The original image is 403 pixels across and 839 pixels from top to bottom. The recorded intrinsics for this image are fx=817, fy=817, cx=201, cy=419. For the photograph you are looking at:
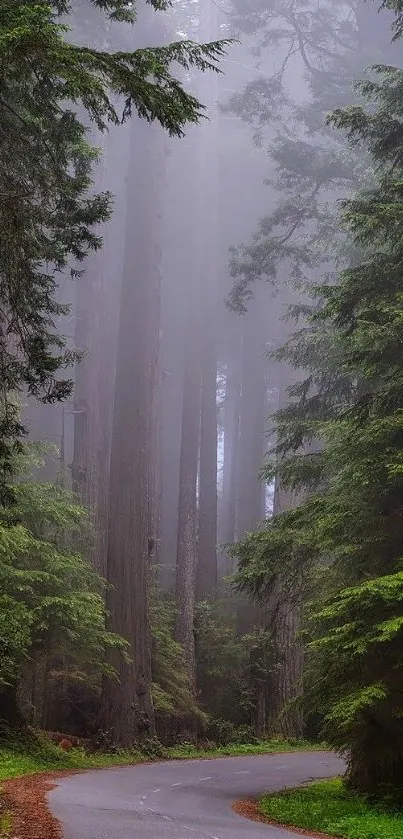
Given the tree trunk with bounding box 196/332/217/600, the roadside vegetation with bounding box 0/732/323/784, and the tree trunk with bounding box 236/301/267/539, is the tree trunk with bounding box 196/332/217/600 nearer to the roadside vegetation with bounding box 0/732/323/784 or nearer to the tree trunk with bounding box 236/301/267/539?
the tree trunk with bounding box 236/301/267/539

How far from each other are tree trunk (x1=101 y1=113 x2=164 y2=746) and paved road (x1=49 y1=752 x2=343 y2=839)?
1.91 m

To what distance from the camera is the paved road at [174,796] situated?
27.1 feet

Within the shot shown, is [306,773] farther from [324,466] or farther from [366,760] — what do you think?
[324,466]

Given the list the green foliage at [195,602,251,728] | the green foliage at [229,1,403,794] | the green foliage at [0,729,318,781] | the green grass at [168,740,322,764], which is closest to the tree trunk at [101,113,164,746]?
the green foliage at [0,729,318,781]

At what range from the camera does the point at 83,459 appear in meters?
23.9

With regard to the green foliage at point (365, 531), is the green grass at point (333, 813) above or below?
below

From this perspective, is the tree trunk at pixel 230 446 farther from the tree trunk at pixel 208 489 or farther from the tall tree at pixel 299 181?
the tall tree at pixel 299 181

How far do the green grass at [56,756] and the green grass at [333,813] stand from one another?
3872mm

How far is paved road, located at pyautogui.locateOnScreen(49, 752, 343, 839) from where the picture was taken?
325 inches

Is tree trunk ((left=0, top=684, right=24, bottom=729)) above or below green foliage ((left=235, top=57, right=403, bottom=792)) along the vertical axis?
below

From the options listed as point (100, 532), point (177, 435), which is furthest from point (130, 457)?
point (177, 435)

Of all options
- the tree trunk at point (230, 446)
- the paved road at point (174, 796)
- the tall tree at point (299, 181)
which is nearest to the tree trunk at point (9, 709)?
the paved road at point (174, 796)

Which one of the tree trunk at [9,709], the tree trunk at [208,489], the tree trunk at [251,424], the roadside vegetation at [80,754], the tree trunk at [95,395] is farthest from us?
the tree trunk at [251,424]

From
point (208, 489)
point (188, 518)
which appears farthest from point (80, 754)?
point (208, 489)
